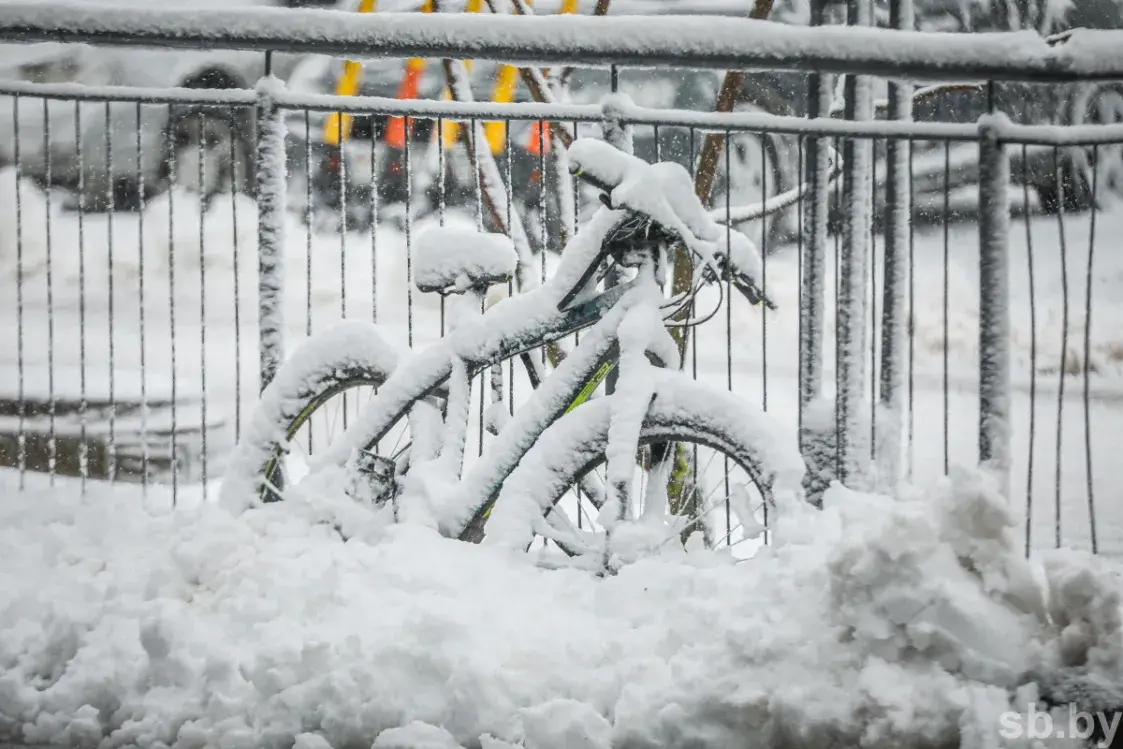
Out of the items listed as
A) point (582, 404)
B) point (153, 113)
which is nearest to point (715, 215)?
point (582, 404)

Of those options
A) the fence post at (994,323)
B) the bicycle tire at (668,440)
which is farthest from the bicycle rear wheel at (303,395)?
the fence post at (994,323)

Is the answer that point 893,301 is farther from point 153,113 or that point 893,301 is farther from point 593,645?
point 153,113

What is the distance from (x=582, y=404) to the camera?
2650 mm

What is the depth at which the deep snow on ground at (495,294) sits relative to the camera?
6.63 meters

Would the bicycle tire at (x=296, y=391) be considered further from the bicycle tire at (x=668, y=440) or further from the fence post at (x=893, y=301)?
the fence post at (x=893, y=301)

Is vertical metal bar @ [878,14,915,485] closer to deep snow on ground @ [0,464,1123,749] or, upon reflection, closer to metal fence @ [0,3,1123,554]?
metal fence @ [0,3,1123,554]

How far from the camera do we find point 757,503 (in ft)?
8.32

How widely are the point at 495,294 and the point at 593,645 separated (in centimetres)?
514

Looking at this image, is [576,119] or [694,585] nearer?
[694,585]

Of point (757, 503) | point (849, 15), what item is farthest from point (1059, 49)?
point (757, 503)

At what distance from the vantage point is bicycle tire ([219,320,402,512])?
2.98m

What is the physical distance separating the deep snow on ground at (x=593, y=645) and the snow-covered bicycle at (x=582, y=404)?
0.67 ft

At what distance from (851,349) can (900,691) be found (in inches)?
70.1

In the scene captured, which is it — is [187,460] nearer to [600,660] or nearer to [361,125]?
[361,125]
